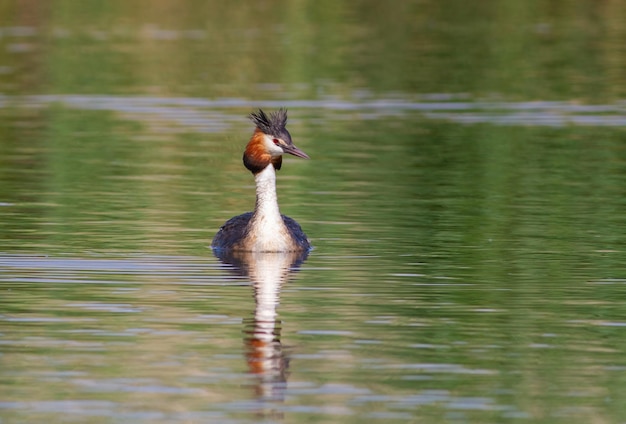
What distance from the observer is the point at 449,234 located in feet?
62.7

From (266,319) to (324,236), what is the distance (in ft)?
17.8

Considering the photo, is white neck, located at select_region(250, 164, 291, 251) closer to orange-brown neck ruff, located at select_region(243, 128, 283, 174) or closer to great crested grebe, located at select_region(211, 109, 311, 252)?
great crested grebe, located at select_region(211, 109, 311, 252)

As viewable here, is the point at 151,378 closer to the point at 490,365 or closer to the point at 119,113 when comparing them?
the point at 490,365

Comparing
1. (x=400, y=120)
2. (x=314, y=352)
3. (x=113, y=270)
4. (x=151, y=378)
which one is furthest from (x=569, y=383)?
(x=400, y=120)

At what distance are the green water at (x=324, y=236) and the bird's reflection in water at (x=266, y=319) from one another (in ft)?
0.12

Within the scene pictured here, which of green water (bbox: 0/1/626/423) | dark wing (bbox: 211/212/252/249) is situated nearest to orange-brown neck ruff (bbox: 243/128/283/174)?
dark wing (bbox: 211/212/252/249)

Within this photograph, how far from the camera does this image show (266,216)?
1819 centimetres

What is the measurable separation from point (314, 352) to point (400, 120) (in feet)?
62.3

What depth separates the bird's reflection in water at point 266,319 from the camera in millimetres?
11542

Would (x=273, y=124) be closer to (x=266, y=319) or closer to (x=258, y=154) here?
(x=258, y=154)

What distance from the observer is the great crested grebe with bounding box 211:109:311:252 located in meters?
18.2

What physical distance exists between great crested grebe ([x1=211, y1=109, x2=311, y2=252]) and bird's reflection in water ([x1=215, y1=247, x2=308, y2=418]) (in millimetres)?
117

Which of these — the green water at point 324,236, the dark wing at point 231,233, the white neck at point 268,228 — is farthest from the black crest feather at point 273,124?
the green water at point 324,236

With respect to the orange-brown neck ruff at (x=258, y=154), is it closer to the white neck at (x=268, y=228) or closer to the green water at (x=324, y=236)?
the white neck at (x=268, y=228)
